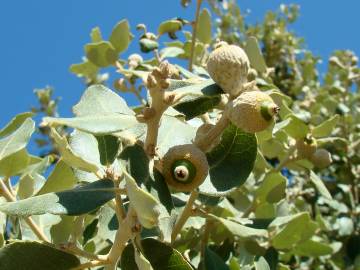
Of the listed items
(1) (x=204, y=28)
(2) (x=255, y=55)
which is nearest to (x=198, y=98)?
(2) (x=255, y=55)

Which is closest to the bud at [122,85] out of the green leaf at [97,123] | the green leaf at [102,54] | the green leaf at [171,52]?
the green leaf at [102,54]

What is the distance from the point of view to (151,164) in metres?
1.24

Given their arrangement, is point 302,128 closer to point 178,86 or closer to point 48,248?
point 178,86

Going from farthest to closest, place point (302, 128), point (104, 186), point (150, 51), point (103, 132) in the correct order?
point (150, 51) < point (302, 128) < point (104, 186) < point (103, 132)

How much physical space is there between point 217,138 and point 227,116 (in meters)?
0.10

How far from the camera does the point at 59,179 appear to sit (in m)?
1.65

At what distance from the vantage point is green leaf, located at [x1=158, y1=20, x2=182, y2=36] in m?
2.68

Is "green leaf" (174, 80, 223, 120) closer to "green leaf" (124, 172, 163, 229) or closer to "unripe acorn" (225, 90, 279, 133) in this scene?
"unripe acorn" (225, 90, 279, 133)

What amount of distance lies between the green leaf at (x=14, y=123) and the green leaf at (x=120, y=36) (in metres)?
1.03

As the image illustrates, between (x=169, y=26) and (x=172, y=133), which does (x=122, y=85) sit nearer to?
(x=169, y=26)

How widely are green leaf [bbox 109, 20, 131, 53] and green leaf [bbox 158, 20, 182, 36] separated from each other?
0.48 feet

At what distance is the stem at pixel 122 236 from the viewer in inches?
49.6

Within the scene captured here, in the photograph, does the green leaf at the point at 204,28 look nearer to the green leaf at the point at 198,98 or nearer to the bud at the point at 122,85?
the bud at the point at 122,85

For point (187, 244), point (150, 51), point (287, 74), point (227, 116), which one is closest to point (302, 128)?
point (187, 244)
